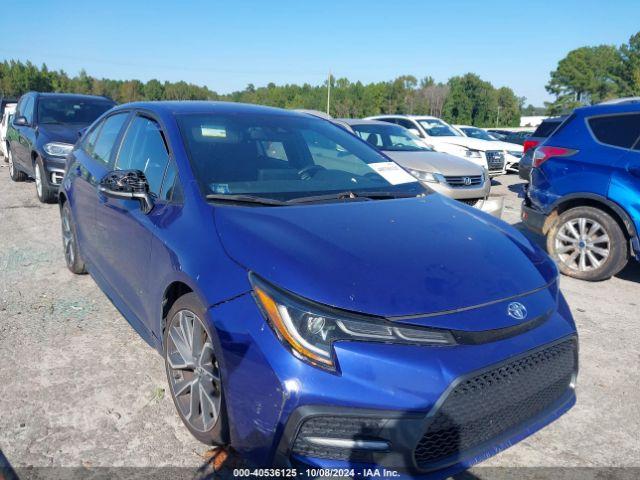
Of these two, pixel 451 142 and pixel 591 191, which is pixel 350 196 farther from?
pixel 451 142

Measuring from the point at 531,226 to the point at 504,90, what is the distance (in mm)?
113145

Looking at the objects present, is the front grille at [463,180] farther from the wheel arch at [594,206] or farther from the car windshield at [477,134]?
the car windshield at [477,134]

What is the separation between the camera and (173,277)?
2.42 metres

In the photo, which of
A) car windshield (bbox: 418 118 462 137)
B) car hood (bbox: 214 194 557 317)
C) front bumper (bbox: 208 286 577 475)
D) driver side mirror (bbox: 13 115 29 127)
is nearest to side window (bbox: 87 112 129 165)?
car hood (bbox: 214 194 557 317)

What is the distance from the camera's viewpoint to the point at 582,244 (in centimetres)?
515

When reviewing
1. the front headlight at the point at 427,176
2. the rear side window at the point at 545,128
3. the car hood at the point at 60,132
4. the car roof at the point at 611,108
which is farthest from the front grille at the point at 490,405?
the rear side window at the point at 545,128

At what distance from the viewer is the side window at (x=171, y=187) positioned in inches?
105

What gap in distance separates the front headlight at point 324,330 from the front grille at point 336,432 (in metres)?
0.19

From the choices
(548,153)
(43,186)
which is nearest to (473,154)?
(548,153)

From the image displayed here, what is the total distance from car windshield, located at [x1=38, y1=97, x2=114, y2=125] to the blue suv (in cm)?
737

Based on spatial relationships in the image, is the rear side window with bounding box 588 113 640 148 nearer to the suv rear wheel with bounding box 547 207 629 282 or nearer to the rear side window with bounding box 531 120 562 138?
the suv rear wheel with bounding box 547 207 629 282

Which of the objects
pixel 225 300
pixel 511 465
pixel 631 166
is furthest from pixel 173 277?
pixel 631 166

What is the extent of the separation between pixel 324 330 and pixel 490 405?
2.28 ft

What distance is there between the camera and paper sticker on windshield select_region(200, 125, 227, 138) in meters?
3.04
